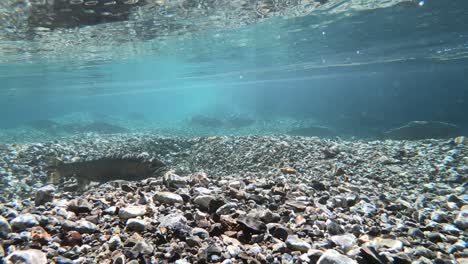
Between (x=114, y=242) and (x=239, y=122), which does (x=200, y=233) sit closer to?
(x=114, y=242)

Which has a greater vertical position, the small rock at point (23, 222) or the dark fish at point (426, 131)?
the small rock at point (23, 222)

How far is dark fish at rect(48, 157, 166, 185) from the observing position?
26.0 feet

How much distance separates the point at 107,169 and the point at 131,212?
611 cm

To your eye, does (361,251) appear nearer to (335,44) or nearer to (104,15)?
(104,15)

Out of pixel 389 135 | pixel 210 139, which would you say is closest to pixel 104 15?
pixel 210 139

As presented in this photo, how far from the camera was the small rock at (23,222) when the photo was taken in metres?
2.46

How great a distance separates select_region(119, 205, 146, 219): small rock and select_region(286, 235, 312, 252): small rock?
1532mm

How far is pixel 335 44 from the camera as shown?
2495 centimetres

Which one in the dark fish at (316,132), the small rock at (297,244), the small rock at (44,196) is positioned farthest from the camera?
the dark fish at (316,132)

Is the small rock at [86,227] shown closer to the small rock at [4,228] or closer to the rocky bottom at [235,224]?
the rocky bottom at [235,224]

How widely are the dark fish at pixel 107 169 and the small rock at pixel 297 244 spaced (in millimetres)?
→ 5600

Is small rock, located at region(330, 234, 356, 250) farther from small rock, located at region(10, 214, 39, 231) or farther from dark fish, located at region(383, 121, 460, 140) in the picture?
dark fish, located at region(383, 121, 460, 140)

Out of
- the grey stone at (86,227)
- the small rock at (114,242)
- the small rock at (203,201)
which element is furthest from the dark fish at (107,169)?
the small rock at (114,242)

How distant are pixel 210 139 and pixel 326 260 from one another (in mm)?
10901
